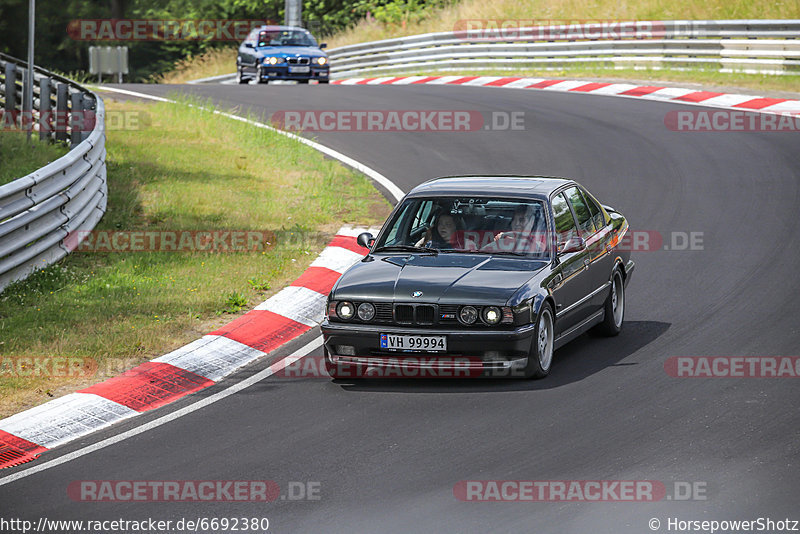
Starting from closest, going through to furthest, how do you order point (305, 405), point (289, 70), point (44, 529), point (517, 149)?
point (44, 529) < point (305, 405) < point (517, 149) < point (289, 70)

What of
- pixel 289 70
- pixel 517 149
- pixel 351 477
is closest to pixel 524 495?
pixel 351 477

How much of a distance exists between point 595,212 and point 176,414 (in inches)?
175

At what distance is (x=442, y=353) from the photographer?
28.6ft

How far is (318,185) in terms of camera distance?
1669 centimetres

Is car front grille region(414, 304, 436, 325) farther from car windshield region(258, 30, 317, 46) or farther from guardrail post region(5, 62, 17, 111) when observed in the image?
car windshield region(258, 30, 317, 46)

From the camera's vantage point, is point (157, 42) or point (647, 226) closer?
point (647, 226)

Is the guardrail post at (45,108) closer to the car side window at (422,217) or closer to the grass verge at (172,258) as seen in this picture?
the grass verge at (172,258)

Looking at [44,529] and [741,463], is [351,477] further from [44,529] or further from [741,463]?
[741,463]

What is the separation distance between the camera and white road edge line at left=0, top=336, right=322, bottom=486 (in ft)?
24.4

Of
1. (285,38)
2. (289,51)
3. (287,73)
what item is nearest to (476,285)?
(287,73)

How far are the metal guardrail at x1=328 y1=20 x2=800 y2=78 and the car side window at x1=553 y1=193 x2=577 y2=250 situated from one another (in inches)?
618

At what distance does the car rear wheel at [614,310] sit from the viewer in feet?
33.9

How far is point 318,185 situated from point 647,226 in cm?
494

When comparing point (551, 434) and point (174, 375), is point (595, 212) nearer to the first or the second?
point (551, 434)
